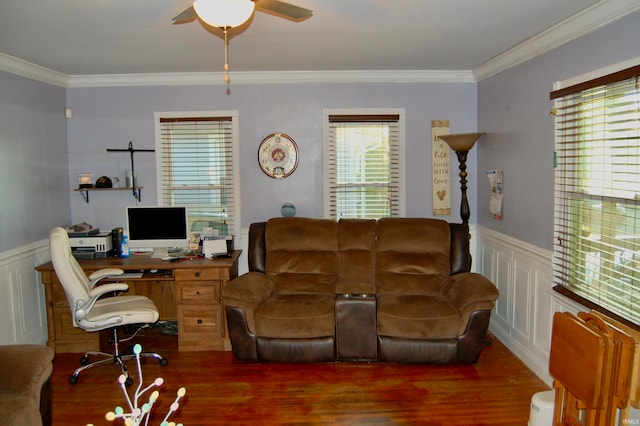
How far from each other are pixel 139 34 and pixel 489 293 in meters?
3.02

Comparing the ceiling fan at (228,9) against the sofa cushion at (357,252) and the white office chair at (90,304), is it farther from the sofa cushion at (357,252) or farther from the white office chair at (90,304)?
the sofa cushion at (357,252)

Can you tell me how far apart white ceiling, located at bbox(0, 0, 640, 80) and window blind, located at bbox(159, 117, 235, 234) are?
1.81 ft

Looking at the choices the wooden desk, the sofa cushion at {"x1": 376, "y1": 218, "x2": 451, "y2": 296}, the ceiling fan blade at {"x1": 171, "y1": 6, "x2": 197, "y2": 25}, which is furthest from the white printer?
the ceiling fan blade at {"x1": 171, "y1": 6, "x2": 197, "y2": 25}

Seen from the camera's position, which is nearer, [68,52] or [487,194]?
[68,52]

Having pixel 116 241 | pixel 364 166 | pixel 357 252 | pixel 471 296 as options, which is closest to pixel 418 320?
pixel 471 296

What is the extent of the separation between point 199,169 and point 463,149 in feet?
8.21

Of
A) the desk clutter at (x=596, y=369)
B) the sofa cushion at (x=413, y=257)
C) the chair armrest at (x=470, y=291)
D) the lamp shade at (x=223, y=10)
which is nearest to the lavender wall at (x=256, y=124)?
the sofa cushion at (x=413, y=257)

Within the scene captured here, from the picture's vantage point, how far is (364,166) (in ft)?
15.9

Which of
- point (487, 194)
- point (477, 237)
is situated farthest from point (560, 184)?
point (477, 237)

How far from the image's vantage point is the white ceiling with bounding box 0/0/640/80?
8.98 feet

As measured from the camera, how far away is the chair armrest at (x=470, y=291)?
3590 mm

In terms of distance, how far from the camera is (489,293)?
11.8 ft

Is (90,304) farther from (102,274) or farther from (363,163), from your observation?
(363,163)

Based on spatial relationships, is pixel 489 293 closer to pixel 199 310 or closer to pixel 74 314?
pixel 199 310
